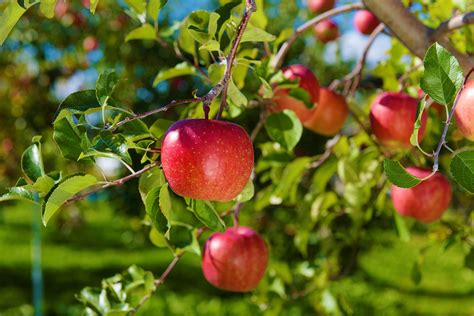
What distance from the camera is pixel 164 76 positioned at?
121 cm

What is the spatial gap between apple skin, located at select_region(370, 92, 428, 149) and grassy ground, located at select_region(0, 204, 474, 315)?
2.03 m

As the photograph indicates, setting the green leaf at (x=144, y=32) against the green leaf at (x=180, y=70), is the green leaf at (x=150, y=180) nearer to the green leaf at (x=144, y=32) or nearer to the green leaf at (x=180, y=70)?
the green leaf at (x=180, y=70)

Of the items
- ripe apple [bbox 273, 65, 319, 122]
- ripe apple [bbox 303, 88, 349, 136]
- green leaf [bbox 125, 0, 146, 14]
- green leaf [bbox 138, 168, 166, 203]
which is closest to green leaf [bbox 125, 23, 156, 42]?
green leaf [bbox 125, 0, 146, 14]

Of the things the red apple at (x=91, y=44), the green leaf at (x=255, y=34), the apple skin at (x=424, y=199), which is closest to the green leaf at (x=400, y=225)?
the apple skin at (x=424, y=199)

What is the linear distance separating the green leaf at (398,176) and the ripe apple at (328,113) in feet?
2.18

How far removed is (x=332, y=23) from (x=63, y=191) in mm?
1644

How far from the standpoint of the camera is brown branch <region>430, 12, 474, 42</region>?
36.5 inches

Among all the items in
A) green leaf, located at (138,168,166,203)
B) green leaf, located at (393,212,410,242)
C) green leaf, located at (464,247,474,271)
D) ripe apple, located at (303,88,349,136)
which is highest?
green leaf, located at (138,168,166,203)

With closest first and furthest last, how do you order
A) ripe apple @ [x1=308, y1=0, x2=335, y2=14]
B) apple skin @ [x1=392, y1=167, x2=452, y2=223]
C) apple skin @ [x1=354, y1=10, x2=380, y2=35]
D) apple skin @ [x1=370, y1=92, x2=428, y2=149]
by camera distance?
apple skin @ [x1=370, y1=92, x2=428, y2=149] → apple skin @ [x1=392, y1=167, x2=452, y2=223] → apple skin @ [x1=354, y1=10, x2=380, y2=35] → ripe apple @ [x1=308, y1=0, x2=335, y2=14]

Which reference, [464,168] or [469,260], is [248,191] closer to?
[464,168]

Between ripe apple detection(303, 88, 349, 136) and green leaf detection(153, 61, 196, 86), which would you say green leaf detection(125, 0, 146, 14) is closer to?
green leaf detection(153, 61, 196, 86)

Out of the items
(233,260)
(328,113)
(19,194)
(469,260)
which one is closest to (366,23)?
(328,113)

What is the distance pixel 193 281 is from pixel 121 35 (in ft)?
9.50

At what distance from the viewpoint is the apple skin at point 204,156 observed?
749 mm
